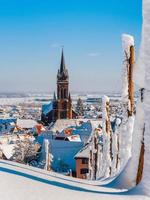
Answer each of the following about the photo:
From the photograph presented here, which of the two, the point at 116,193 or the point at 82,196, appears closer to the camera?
the point at 82,196

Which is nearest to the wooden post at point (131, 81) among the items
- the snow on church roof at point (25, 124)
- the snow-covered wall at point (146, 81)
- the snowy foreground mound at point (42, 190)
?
the snow-covered wall at point (146, 81)

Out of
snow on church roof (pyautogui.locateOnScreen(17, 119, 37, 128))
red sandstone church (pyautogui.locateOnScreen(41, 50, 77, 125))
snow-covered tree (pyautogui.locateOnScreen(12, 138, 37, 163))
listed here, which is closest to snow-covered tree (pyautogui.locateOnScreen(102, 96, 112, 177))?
snow-covered tree (pyautogui.locateOnScreen(12, 138, 37, 163))

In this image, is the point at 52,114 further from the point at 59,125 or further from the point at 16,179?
the point at 16,179

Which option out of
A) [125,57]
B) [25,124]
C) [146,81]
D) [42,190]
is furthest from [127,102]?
[25,124]

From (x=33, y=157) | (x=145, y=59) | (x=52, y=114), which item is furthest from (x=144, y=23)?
(x=52, y=114)

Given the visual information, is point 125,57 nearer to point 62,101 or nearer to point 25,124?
point 62,101

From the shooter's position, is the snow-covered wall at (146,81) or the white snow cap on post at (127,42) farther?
the white snow cap on post at (127,42)

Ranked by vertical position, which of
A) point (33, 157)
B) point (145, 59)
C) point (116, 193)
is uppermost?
point (145, 59)

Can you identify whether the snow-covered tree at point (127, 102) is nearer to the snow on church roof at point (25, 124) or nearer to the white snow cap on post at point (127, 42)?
the white snow cap on post at point (127, 42)

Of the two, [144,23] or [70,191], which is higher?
[144,23]

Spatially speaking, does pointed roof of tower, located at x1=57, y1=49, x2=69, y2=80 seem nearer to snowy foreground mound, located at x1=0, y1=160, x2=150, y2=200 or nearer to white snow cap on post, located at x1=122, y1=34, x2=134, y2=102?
white snow cap on post, located at x1=122, y1=34, x2=134, y2=102

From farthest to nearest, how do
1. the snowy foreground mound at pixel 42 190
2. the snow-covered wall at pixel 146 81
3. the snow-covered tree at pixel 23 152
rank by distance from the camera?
1. the snow-covered tree at pixel 23 152
2. the snow-covered wall at pixel 146 81
3. the snowy foreground mound at pixel 42 190

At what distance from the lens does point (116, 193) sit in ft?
12.4

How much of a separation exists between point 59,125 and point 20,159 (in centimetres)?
4020
